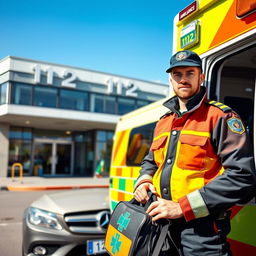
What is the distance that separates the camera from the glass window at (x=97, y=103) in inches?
650

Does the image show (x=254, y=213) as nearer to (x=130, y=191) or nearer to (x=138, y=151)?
(x=130, y=191)

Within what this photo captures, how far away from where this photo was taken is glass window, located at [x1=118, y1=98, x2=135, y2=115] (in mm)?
17453

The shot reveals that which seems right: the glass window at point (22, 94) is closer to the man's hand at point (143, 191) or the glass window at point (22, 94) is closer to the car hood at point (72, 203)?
the car hood at point (72, 203)

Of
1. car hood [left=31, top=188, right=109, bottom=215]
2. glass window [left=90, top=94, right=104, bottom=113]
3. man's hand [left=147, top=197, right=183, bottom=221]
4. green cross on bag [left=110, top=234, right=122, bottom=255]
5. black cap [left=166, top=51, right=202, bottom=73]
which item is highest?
glass window [left=90, top=94, right=104, bottom=113]

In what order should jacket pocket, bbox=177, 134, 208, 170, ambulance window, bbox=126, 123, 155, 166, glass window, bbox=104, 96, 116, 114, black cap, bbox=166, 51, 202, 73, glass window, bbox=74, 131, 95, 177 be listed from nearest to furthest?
jacket pocket, bbox=177, 134, 208, 170
black cap, bbox=166, 51, 202, 73
ambulance window, bbox=126, 123, 155, 166
glass window, bbox=104, 96, 116, 114
glass window, bbox=74, 131, 95, 177

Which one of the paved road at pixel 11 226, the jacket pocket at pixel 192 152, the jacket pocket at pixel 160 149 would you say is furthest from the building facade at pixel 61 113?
the jacket pocket at pixel 192 152

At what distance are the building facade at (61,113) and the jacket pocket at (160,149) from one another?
12.9m

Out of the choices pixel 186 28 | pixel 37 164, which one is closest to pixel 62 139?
Answer: pixel 37 164

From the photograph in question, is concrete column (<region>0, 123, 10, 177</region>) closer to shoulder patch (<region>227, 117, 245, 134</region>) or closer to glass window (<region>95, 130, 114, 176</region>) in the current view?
glass window (<region>95, 130, 114, 176</region>)

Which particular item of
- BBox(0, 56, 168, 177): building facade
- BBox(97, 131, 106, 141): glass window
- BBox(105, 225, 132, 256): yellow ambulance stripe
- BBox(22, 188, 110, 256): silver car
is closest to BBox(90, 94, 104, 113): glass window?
BBox(0, 56, 168, 177): building facade

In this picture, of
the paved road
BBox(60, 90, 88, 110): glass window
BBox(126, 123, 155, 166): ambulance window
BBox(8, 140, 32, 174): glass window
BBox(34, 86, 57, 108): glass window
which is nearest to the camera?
BBox(126, 123, 155, 166): ambulance window

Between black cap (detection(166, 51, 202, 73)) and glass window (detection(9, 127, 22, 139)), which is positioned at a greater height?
glass window (detection(9, 127, 22, 139))

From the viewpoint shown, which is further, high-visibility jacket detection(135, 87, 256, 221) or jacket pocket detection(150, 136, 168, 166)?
jacket pocket detection(150, 136, 168, 166)

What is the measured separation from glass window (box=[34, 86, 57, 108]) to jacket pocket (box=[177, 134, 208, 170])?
1435cm
